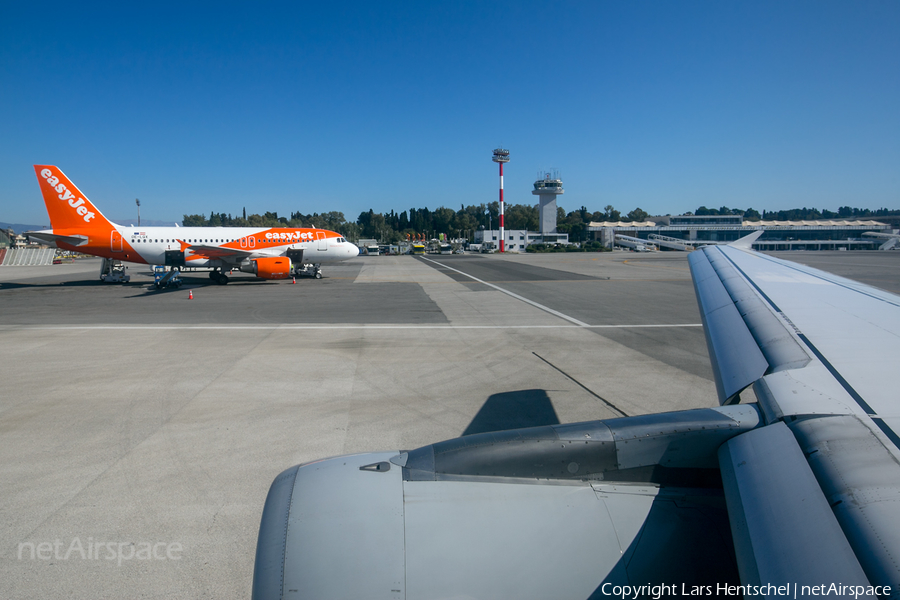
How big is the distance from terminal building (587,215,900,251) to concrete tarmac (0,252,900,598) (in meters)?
100

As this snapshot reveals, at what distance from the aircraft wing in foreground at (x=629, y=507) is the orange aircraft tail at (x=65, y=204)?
31.9 meters

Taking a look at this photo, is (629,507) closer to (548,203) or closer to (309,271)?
(309,271)

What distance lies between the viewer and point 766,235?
12950cm

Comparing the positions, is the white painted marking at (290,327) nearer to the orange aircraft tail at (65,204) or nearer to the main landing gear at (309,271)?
the orange aircraft tail at (65,204)

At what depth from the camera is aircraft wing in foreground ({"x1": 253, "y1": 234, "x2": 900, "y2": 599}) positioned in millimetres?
1983

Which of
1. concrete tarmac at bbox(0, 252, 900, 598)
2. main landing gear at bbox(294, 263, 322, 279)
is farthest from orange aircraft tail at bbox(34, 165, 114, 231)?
main landing gear at bbox(294, 263, 322, 279)

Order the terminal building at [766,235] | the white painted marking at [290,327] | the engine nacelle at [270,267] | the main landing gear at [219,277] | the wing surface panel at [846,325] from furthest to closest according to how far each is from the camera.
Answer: the terminal building at [766,235] → the main landing gear at [219,277] → the engine nacelle at [270,267] → the white painted marking at [290,327] → the wing surface panel at [846,325]

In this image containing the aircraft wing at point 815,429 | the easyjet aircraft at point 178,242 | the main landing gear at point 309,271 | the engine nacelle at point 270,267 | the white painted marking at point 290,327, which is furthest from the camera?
the main landing gear at point 309,271

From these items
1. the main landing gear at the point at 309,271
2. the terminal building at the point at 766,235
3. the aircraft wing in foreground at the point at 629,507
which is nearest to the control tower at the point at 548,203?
the terminal building at the point at 766,235

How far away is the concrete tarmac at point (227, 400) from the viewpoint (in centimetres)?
468

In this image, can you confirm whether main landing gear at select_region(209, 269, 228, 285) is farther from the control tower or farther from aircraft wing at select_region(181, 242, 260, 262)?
the control tower

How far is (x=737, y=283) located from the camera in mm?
6844

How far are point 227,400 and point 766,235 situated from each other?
152014 millimetres

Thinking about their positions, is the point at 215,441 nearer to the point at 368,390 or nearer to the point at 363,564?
the point at 368,390
